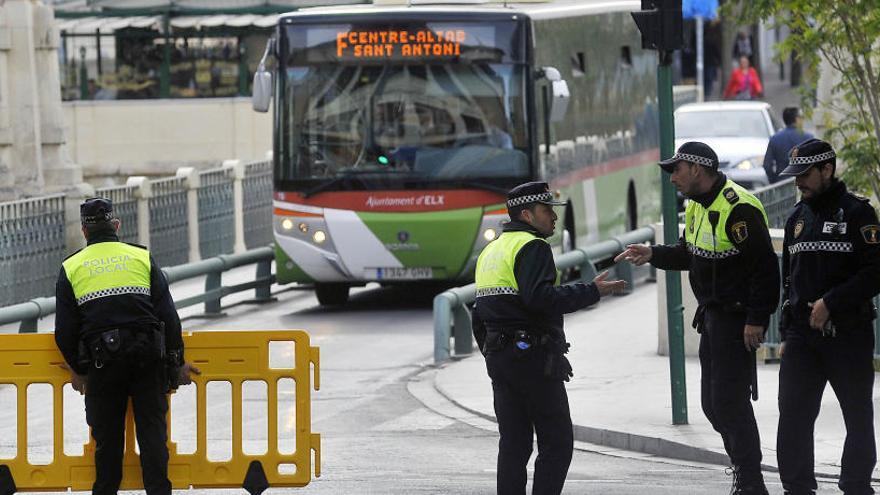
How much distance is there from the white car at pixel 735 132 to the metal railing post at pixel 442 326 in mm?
10609

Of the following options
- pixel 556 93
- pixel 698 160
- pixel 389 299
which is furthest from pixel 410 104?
pixel 698 160

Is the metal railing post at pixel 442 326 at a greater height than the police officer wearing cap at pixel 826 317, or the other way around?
the police officer wearing cap at pixel 826 317

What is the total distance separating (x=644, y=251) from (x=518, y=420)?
1172 millimetres

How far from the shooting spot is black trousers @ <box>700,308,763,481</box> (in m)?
9.22

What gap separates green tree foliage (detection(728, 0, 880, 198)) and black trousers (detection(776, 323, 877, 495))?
14.1 ft

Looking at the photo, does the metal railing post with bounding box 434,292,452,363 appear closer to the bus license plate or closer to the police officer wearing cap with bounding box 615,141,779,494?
the bus license plate

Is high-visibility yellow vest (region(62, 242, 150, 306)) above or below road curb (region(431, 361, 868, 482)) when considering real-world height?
above

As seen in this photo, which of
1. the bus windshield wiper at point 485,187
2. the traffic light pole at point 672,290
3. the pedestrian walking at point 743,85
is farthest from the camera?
the pedestrian walking at point 743,85

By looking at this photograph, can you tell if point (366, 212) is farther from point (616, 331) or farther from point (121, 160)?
point (121, 160)

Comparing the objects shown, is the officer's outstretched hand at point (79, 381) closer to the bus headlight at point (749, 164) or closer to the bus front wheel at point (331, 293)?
the bus front wheel at point (331, 293)

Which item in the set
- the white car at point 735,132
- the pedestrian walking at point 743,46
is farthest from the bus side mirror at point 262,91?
the pedestrian walking at point 743,46

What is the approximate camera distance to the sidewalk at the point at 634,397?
11.6 meters

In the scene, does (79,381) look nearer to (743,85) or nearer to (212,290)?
(212,290)

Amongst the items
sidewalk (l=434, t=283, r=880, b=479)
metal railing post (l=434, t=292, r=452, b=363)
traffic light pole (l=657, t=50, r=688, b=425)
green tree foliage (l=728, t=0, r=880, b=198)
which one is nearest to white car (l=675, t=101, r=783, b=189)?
sidewalk (l=434, t=283, r=880, b=479)
